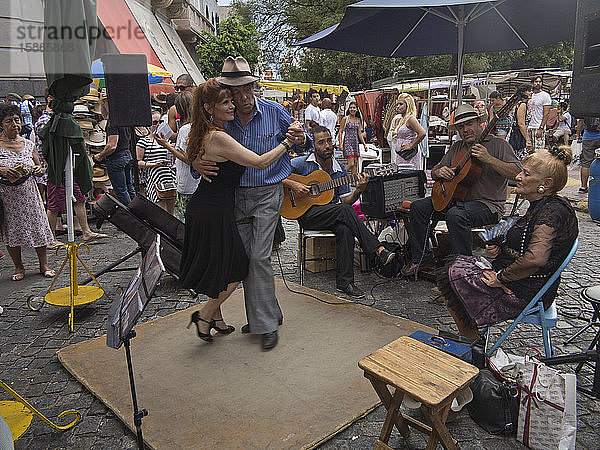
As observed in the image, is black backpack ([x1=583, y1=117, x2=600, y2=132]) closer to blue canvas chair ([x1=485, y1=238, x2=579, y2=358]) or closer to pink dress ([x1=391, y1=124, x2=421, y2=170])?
pink dress ([x1=391, y1=124, x2=421, y2=170])

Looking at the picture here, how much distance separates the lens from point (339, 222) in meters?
4.78

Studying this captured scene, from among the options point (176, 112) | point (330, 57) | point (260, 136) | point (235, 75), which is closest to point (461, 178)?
point (260, 136)

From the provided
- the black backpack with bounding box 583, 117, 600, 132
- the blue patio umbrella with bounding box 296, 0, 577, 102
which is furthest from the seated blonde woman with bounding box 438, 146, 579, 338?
the black backpack with bounding box 583, 117, 600, 132

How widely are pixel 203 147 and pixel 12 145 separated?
309 centimetres

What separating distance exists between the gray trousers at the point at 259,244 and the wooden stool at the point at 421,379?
53.2 inches

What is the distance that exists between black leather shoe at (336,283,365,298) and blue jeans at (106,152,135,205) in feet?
12.7

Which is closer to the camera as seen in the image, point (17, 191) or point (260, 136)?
point (260, 136)

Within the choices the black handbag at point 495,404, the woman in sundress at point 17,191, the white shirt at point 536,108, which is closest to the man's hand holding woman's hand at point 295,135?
the black handbag at point 495,404

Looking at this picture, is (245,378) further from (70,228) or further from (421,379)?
(70,228)

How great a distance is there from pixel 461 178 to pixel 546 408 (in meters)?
2.55

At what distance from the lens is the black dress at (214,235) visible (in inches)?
130

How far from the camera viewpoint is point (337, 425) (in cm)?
267

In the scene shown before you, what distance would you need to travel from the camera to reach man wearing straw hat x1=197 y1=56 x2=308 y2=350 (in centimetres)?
352

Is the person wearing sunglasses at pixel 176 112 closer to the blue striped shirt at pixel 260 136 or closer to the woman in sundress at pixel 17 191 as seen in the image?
the woman in sundress at pixel 17 191
